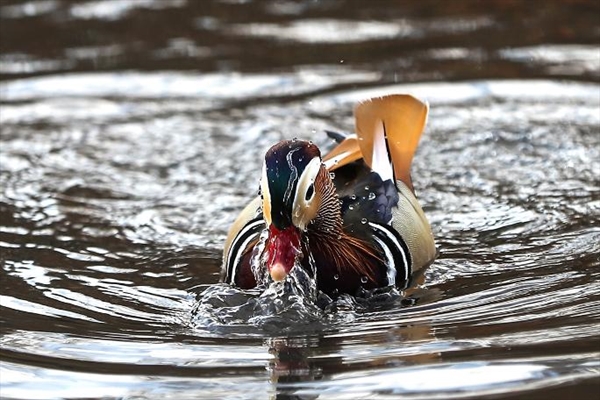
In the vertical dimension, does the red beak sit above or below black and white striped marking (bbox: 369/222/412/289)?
above

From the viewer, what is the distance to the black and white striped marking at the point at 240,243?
5.19 m

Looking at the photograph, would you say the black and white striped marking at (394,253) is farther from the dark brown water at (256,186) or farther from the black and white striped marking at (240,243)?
the black and white striped marking at (240,243)

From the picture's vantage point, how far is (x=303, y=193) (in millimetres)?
4711

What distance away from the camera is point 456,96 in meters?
8.06

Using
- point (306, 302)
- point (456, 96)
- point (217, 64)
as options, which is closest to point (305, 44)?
point (217, 64)

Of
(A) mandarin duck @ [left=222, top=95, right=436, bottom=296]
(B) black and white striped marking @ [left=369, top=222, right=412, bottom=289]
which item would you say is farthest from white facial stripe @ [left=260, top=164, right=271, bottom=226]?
(B) black and white striped marking @ [left=369, top=222, right=412, bottom=289]

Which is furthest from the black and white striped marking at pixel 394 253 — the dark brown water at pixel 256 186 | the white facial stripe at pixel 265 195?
the white facial stripe at pixel 265 195

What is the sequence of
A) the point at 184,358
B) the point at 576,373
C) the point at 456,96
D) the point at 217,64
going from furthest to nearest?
the point at 217,64 < the point at 456,96 < the point at 184,358 < the point at 576,373

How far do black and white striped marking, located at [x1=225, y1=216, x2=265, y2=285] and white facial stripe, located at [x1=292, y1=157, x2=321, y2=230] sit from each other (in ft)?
1.41

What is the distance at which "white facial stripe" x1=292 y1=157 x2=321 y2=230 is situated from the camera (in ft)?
15.4

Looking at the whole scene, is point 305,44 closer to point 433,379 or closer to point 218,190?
point 218,190

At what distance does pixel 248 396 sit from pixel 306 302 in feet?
3.05

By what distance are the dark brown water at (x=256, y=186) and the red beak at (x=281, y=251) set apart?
7.6 inches

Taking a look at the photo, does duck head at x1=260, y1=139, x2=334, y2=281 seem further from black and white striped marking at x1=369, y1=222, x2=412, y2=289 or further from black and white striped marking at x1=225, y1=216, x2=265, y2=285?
black and white striped marking at x1=369, y1=222, x2=412, y2=289
